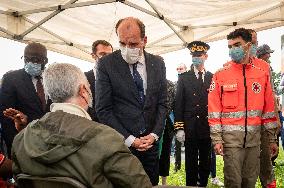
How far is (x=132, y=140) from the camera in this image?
2809 mm

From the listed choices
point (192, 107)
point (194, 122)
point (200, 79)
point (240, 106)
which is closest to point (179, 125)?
point (194, 122)

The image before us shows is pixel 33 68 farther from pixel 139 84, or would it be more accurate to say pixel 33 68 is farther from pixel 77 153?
pixel 77 153

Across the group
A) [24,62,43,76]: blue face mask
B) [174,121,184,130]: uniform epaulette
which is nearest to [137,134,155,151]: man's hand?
[24,62,43,76]: blue face mask

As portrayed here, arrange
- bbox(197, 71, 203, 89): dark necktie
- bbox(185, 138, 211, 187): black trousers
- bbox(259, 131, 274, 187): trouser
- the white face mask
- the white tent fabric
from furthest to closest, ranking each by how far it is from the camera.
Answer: the white tent fabric → bbox(197, 71, 203, 89): dark necktie → bbox(185, 138, 211, 187): black trousers → bbox(259, 131, 274, 187): trouser → the white face mask

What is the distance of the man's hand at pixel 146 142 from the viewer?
282 centimetres

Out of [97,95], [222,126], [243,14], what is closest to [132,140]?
[97,95]

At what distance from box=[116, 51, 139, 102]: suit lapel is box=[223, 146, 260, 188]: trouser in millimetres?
1235

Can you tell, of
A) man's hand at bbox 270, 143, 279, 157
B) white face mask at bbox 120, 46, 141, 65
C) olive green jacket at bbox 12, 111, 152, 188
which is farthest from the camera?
man's hand at bbox 270, 143, 279, 157

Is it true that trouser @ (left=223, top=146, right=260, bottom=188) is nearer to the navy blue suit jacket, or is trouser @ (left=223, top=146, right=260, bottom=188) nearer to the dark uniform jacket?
the navy blue suit jacket

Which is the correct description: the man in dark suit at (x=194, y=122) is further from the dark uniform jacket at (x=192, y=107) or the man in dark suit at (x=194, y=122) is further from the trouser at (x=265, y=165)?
the trouser at (x=265, y=165)

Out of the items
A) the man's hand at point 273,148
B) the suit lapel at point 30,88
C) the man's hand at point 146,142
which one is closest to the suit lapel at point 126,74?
the man's hand at point 146,142

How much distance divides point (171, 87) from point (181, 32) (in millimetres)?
3177

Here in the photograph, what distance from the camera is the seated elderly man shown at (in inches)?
60.4

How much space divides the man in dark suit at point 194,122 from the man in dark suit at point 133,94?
64.2 inches
